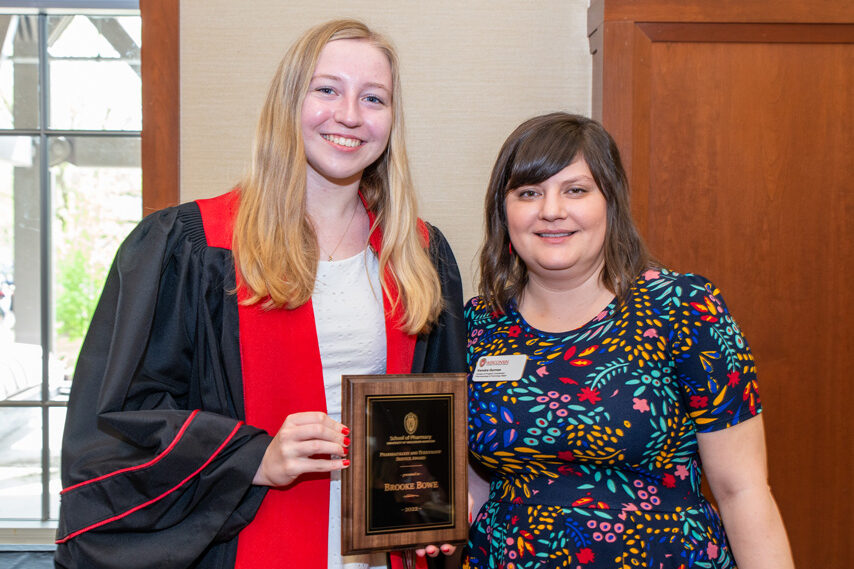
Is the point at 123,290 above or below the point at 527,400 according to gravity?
above

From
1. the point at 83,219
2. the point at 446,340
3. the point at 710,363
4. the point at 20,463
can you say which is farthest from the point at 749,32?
the point at 20,463

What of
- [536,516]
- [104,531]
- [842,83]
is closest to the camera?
[104,531]

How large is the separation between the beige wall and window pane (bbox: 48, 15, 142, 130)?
7.32 feet

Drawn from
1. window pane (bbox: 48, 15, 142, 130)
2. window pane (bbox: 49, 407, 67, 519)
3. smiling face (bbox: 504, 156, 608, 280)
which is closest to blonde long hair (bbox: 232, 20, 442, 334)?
smiling face (bbox: 504, 156, 608, 280)

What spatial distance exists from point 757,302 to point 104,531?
2.17m

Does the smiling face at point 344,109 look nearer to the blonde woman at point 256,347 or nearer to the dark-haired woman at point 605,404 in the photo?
the blonde woman at point 256,347

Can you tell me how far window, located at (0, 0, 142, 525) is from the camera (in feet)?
14.8

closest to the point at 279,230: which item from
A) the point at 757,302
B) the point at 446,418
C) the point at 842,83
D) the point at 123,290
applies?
the point at 123,290

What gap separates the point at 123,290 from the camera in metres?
1.50

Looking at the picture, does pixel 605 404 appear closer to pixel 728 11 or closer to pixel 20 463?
pixel 728 11

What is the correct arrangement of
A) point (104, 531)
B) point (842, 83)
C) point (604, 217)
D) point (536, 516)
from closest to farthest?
point (104, 531) → point (536, 516) → point (604, 217) → point (842, 83)

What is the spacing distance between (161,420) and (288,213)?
0.51m

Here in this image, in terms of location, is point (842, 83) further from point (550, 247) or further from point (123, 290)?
point (123, 290)

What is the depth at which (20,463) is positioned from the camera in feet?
15.3
